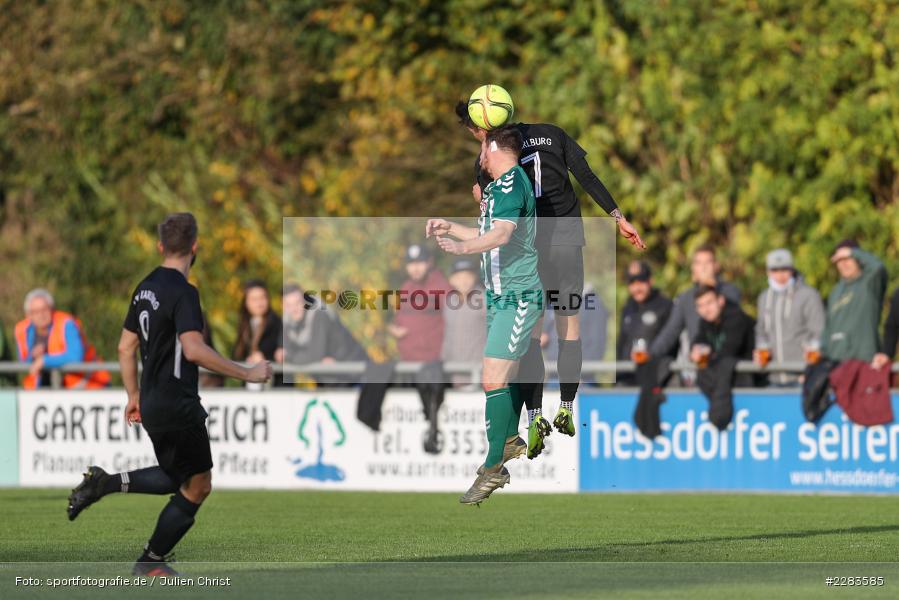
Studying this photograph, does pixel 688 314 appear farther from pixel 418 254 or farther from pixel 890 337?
pixel 418 254

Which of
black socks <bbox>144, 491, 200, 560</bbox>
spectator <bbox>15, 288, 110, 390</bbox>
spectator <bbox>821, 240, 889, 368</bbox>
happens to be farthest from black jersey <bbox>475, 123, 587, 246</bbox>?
spectator <bbox>15, 288, 110, 390</bbox>

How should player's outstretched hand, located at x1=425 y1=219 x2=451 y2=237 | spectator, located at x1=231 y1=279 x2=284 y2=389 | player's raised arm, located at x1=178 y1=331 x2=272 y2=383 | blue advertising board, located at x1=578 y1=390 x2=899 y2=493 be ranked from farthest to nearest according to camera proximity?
spectator, located at x1=231 y1=279 x2=284 y2=389, blue advertising board, located at x1=578 y1=390 x2=899 y2=493, player's outstretched hand, located at x1=425 y1=219 x2=451 y2=237, player's raised arm, located at x1=178 y1=331 x2=272 y2=383

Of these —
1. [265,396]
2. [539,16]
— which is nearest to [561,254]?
[265,396]

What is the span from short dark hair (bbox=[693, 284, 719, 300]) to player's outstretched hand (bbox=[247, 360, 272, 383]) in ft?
27.2

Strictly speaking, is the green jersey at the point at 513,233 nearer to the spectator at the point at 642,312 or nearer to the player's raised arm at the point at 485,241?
the player's raised arm at the point at 485,241

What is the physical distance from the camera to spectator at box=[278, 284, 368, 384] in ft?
62.0

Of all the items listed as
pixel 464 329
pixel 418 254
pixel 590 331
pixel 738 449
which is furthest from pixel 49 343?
pixel 738 449

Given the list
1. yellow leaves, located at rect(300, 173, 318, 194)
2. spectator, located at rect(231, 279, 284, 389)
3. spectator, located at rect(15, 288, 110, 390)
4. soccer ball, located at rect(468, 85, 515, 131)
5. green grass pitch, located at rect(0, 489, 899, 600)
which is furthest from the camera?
yellow leaves, located at rect(300, 173, 318, 194)

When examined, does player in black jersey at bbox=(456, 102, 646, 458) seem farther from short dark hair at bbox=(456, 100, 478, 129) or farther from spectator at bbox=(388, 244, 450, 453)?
spectator at bbox=(388, 244, 450, 453)

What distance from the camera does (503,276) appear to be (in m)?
11.4

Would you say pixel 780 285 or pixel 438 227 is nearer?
pixel 438 227

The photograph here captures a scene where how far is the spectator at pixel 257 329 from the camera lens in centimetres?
1872

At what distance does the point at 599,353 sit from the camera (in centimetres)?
1816

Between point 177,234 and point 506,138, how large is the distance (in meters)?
2.36
